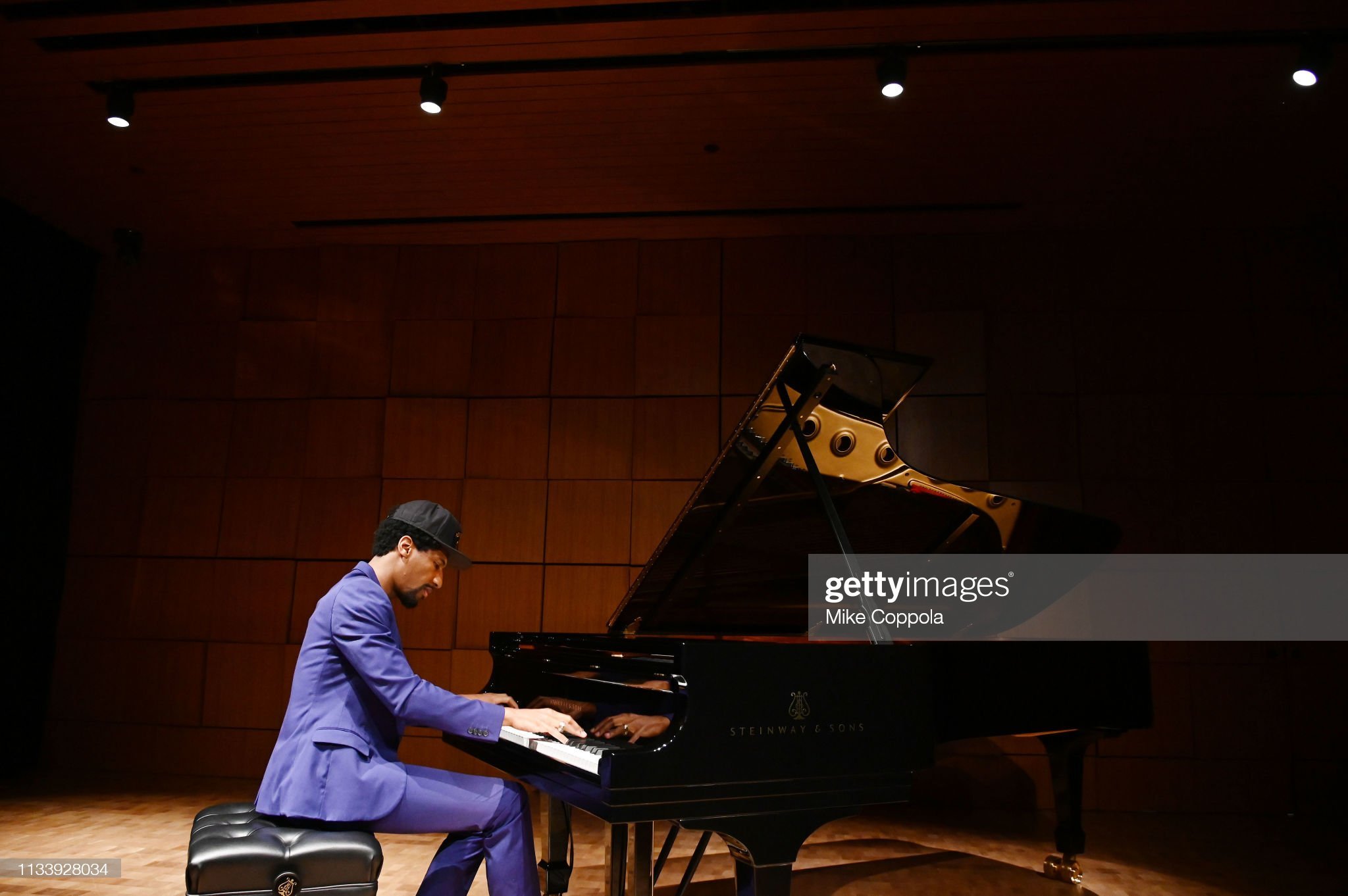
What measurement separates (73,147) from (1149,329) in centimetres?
604

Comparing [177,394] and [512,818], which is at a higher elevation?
[177,394]

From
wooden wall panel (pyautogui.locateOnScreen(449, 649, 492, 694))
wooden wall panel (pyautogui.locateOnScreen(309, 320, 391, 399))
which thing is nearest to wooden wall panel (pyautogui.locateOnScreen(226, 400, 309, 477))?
wooden wall panel (pyautogui.locateOnScreen(309, 320, 391, 399))

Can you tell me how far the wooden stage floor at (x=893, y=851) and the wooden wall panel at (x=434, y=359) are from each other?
2.47m

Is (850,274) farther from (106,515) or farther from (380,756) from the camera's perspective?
(106,515)

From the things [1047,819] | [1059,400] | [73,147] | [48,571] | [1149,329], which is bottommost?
[1047,819]

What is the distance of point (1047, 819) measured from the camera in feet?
14.3

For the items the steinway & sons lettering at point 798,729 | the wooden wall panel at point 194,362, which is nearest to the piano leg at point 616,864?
the steinway & sons lettering at point 798,729

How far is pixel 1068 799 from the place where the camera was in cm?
321

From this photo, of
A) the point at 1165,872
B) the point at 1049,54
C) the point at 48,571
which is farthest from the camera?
the point at 48,571

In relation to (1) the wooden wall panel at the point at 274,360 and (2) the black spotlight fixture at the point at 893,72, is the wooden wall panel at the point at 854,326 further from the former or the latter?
(1) the wooden wall panel at the point at 274,360

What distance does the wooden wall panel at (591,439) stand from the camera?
5191mm

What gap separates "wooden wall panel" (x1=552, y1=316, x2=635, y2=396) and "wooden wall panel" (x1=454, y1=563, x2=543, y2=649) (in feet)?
3.71

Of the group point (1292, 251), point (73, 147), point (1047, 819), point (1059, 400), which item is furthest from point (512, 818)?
point (1292, 251)

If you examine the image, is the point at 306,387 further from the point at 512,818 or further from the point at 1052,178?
the point at 1052,178
